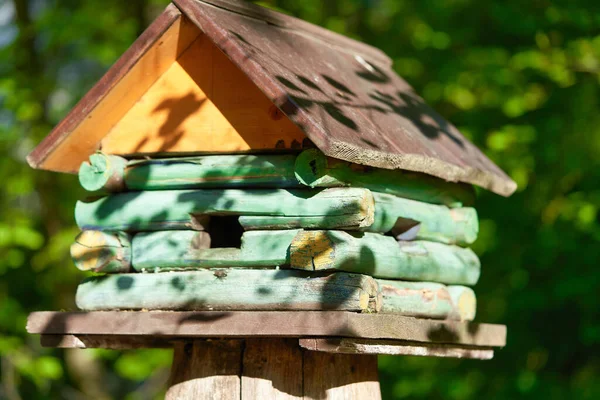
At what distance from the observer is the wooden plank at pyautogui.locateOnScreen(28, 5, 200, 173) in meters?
4.46

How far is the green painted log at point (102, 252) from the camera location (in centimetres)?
456

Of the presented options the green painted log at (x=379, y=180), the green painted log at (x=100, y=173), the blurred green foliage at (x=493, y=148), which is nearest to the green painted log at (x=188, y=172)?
the green painted log at (x=100, y=173)

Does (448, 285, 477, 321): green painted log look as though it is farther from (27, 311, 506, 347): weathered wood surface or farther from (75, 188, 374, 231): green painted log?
(75, 188, 374, 231): green painted log

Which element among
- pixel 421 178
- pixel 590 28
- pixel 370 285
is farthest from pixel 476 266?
pixel 590 28

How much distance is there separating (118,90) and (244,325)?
4.54ft

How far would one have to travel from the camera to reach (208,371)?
4.65 m

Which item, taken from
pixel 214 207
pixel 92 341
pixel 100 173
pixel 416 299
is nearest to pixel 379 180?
pixel 416 299

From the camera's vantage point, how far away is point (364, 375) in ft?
16.1

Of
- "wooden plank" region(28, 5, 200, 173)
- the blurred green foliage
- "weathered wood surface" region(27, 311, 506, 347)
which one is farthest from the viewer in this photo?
the blurred green foliage

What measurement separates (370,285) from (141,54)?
154 cm

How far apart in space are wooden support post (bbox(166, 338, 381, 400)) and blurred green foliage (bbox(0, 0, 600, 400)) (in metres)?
3.62

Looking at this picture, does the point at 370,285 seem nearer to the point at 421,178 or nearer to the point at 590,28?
the point at 421,178

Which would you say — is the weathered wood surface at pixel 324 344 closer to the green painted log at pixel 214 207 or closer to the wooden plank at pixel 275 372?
the wooden plank at pixel 275 372

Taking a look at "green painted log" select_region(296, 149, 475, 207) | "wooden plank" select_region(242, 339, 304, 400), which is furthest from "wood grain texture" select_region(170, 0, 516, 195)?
"wooden plank" select_region(242, 339, 304, 400)
